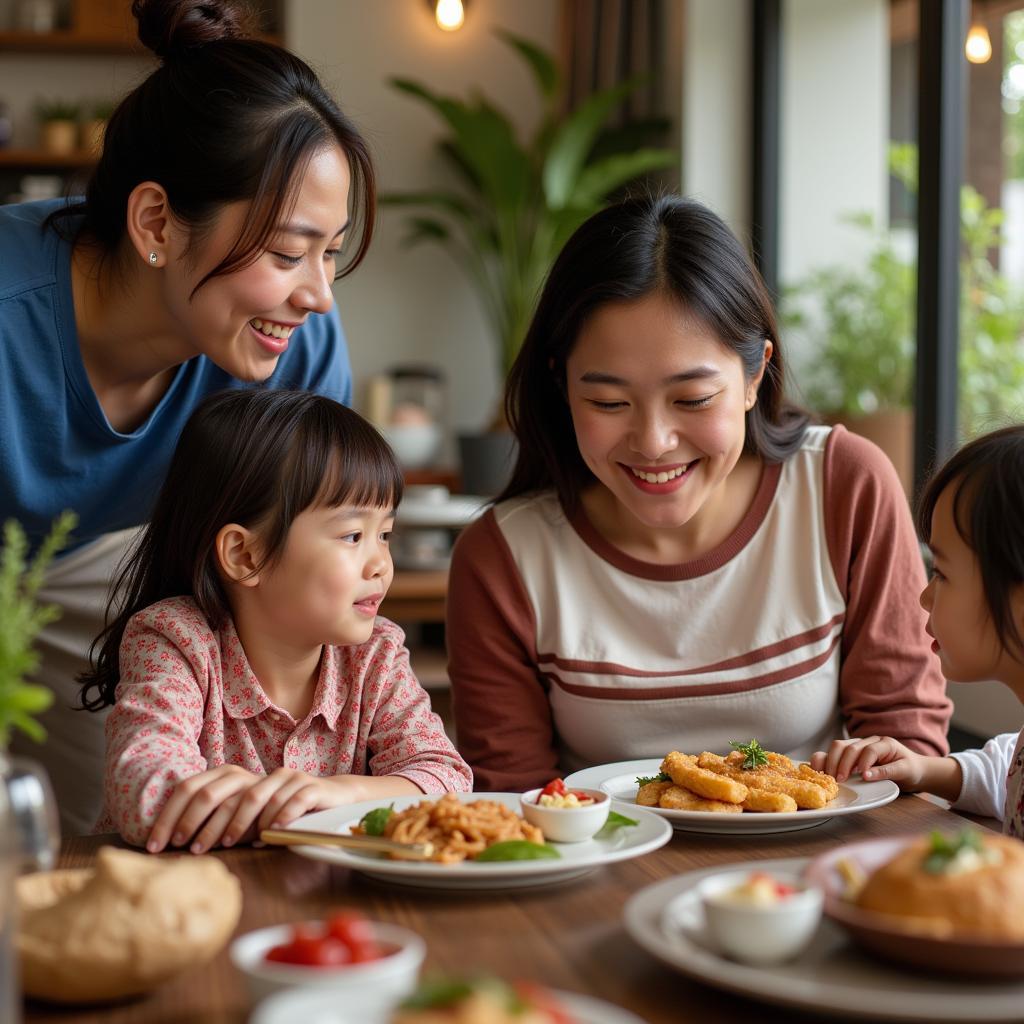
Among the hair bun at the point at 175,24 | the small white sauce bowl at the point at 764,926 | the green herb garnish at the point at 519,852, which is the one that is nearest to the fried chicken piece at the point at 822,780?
the green herb garnish at the point at 519,852

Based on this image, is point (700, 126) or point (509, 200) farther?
point (509, 200)

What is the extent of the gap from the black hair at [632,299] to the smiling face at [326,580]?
372mm

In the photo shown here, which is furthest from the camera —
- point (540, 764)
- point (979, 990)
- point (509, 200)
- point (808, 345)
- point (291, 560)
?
point (509, 200)

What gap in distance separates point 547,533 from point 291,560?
430 millimetres

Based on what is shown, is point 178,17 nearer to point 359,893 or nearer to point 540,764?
point 540,764

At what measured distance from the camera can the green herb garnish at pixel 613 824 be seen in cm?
125

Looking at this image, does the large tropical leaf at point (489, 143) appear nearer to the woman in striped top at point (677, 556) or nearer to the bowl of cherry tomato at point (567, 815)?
the woman in striped top at point (677, 556)

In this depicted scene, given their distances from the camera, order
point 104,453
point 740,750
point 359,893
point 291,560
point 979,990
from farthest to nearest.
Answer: point 104,453
point 291,560
point 740,750
point 359,893
point 979,990

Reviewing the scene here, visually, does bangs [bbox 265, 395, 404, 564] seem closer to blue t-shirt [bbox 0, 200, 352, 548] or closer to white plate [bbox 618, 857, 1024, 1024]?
blue t-shirt [bbox 0, 200, 352, 548]

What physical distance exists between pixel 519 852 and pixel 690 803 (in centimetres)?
28

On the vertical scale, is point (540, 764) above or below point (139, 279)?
below

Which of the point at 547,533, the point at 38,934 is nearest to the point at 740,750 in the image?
the point at 547,533

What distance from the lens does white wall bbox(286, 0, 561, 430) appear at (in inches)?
218

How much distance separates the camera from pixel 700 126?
4.73 meters
